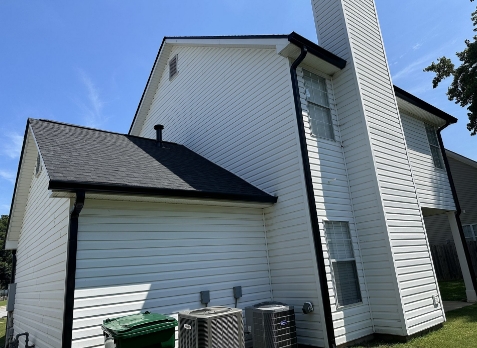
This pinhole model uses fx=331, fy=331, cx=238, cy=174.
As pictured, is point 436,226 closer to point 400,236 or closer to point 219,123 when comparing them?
point 400,236

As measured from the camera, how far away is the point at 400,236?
7.15 m

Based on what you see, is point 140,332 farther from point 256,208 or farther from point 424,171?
point 424,171

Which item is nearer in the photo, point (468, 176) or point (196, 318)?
point (196, 318)

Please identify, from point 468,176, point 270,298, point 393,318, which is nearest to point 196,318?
point 270,298

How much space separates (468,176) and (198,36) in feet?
50.3

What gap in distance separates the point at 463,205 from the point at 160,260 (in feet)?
Result: 54.7

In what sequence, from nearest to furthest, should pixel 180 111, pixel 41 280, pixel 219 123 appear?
1. pixel 41 280
2. pixel 219 123
3. pixel 180 111

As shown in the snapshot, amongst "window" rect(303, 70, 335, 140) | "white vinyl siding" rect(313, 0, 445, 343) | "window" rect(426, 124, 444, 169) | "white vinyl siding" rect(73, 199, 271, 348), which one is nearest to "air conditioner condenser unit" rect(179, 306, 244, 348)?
"white vinyl siding" rect(73, 199, 271, 348)

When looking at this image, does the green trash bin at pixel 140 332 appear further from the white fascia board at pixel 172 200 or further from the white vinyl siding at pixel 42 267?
the white fascia board at pixel 172 200

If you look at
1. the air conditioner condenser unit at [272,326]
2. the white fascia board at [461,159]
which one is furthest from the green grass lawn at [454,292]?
the air conditioner condenser unit at [272,326]

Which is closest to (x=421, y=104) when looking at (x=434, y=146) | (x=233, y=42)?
(x=434, y=146)

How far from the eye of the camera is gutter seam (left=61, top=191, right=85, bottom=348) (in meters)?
4.66

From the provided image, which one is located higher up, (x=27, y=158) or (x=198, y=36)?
(x=198, y=36)

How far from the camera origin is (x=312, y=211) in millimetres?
6492
